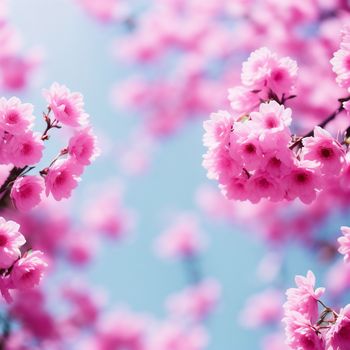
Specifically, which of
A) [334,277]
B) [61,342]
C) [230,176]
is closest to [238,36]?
[334,277]

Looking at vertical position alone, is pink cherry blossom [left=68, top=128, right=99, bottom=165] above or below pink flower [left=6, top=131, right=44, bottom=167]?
above

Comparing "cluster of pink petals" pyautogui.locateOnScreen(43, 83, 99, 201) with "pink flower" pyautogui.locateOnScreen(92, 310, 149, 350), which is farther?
"pink flower" pyautogui.locateOnScreen(92, 310, 149, 350)

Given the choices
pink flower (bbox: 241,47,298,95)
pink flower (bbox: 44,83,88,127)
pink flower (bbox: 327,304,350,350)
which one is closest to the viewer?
pink flower (bbox: 327,304,350,350)

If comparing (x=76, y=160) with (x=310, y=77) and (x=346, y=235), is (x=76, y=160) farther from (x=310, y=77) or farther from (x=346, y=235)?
(x=310, y=77)

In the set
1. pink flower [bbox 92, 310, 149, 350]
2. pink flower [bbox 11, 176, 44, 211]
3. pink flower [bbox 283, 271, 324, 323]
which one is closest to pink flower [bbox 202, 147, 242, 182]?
pink flower [bbox 283, 271, 324, 323]

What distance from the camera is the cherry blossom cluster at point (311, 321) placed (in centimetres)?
243

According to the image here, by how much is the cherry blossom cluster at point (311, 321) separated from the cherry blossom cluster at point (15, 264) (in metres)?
1.33

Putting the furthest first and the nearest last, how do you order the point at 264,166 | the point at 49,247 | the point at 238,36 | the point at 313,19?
the point at 238,36 → the point at 49,247 → the point at 313,19 → the point at 264,166

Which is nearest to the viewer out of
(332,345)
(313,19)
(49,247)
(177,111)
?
(332,345)

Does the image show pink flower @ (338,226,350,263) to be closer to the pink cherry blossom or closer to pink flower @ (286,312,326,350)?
pink flower @ (286,312,326,350)

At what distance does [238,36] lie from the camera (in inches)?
376

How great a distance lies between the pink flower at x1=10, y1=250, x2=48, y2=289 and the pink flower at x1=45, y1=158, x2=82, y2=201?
0.34m

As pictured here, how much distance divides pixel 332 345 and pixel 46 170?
170cm

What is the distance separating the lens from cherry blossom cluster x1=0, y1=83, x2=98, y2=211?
8.44 feet
